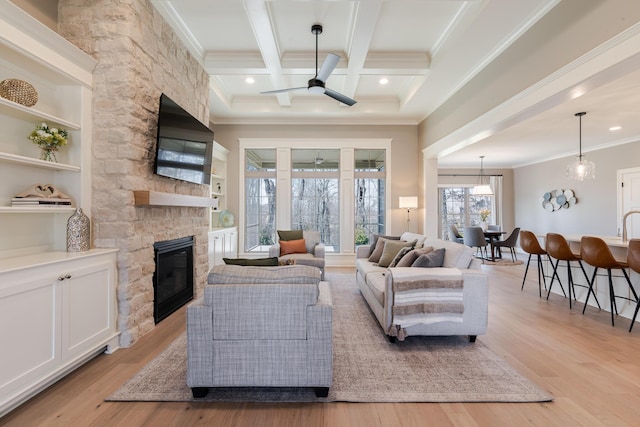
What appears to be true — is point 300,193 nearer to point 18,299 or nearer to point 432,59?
point 432,59

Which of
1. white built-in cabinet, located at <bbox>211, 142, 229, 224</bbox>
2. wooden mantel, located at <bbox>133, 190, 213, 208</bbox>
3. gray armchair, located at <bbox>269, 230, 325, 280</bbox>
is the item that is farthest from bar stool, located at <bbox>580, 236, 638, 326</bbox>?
white built-in cabinet, located at <bbox>211, 142, 229, 224</bbox>

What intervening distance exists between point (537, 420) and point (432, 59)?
13.6ft

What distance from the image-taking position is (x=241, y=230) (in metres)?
6.43

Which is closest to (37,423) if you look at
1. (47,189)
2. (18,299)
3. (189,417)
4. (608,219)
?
(18,299)

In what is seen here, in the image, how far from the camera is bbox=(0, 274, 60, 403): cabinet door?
1.75 metres

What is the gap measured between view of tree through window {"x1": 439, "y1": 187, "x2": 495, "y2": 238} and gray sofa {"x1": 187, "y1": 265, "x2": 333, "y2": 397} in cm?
881

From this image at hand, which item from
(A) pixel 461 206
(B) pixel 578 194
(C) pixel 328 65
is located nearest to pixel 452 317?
(C) pixel 328 65

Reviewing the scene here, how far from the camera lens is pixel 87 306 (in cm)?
236

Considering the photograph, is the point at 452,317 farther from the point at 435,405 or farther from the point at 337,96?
the point at 337,96

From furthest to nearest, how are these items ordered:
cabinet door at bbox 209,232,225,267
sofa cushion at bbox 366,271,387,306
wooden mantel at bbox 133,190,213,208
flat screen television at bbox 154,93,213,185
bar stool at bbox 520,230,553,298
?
cabinet door at bbox 209,232,225,267
bar stool at bbox 520,230,553,298
flat screen television at bbox 154,93,213,185
sofa cushion at bbox 366,271,387,306
wooden mantel at bbox 133,190,213,208

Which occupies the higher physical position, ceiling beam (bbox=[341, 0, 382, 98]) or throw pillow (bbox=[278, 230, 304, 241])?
ceiling beam (bbox=[341, 0, 382, 98])

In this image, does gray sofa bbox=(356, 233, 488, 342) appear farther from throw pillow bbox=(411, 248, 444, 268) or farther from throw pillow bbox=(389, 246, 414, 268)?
throw pillow bbox=(389, 246, 414, 268)

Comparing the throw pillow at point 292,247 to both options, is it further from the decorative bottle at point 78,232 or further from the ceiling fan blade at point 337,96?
the decorative bottle at point 78,232

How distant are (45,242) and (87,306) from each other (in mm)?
749
